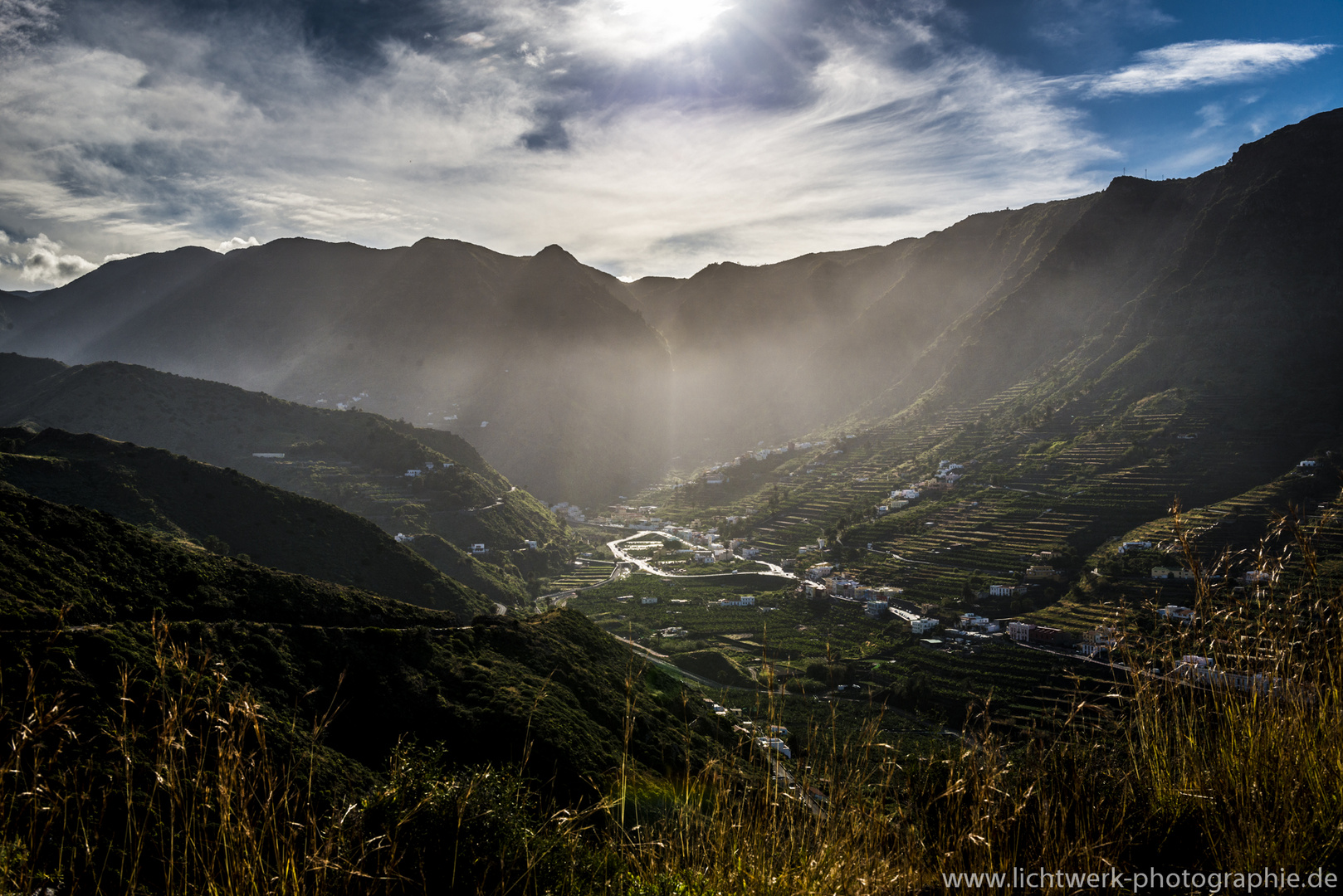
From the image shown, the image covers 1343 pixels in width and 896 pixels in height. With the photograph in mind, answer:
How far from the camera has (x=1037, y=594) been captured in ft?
146

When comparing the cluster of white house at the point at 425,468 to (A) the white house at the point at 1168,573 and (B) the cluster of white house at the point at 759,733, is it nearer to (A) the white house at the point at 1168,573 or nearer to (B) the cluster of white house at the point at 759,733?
(A) the white house at the point at 1168,573

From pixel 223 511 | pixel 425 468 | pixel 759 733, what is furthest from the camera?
pixel 425 468

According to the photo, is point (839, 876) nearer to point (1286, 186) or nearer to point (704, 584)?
point (704, 584)

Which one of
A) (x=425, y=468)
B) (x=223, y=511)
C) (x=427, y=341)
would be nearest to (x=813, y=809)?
(x=223, y=511)

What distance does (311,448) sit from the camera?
63.4 m

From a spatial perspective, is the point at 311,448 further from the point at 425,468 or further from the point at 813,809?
the point at 813,809

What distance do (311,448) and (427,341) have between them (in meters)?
69.9

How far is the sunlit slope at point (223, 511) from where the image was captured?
98.4 ft

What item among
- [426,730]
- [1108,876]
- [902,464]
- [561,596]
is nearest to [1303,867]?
[1108,876]

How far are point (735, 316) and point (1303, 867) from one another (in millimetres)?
175627

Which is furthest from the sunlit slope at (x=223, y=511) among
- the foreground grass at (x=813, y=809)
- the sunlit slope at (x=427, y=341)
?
the sunlit slope at (x=427, y=341)

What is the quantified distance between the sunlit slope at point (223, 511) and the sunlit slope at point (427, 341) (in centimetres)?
6523

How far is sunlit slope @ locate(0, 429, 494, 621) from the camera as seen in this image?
98.4 feet

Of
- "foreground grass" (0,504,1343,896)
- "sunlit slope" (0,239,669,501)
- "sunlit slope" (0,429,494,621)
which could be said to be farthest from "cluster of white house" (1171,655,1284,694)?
"sunlit slope" (0,239,669,501)
